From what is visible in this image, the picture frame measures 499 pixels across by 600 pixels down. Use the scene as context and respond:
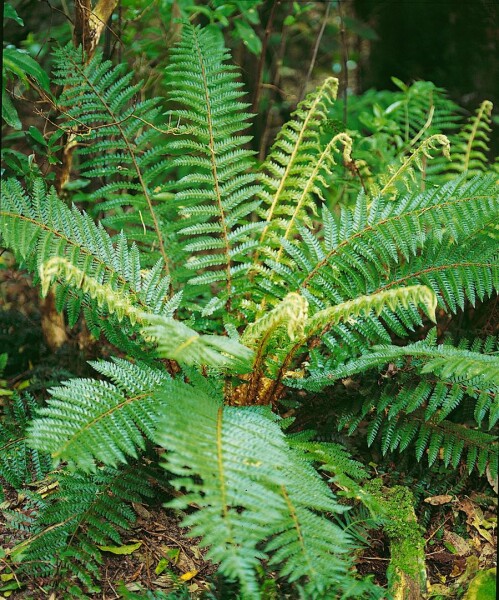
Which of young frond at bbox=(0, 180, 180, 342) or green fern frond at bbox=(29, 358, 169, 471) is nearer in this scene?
green fern frond at bbox=(29, 358, 169, 471)

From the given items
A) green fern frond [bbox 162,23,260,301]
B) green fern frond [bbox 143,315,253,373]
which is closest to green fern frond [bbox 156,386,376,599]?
green fern frond [bbox 143,315,253,373]

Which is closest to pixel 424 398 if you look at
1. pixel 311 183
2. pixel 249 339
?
pixel 249 339

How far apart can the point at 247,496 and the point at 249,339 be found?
26.3 inches

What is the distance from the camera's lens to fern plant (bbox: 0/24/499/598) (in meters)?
1.53

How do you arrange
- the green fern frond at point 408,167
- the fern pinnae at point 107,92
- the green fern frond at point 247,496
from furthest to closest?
1. the fern pinnae at point 107,92
2. the green fern frond at point 408,167
3. the green fern frond at point 247,496

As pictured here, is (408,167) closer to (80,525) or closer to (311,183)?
(311,183)

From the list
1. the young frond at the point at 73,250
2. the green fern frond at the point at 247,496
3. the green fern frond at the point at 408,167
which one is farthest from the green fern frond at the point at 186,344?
the green fern frond at the point at 408,167

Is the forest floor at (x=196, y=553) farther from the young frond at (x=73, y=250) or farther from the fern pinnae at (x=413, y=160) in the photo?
the fern pinnae at (x=413, y=160)

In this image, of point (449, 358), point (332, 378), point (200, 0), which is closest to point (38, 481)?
point (332, 378)

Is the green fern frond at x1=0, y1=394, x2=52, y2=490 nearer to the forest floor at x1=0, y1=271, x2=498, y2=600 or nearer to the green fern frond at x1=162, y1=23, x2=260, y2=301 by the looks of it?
the forest floor at x1=0, y1=271, x2=498, y2=600

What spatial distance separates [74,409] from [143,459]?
0.55 m

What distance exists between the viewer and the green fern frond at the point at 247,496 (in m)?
1.36

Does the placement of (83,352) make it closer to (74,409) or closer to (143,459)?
(143,459)

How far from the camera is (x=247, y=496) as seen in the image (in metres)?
1.43
